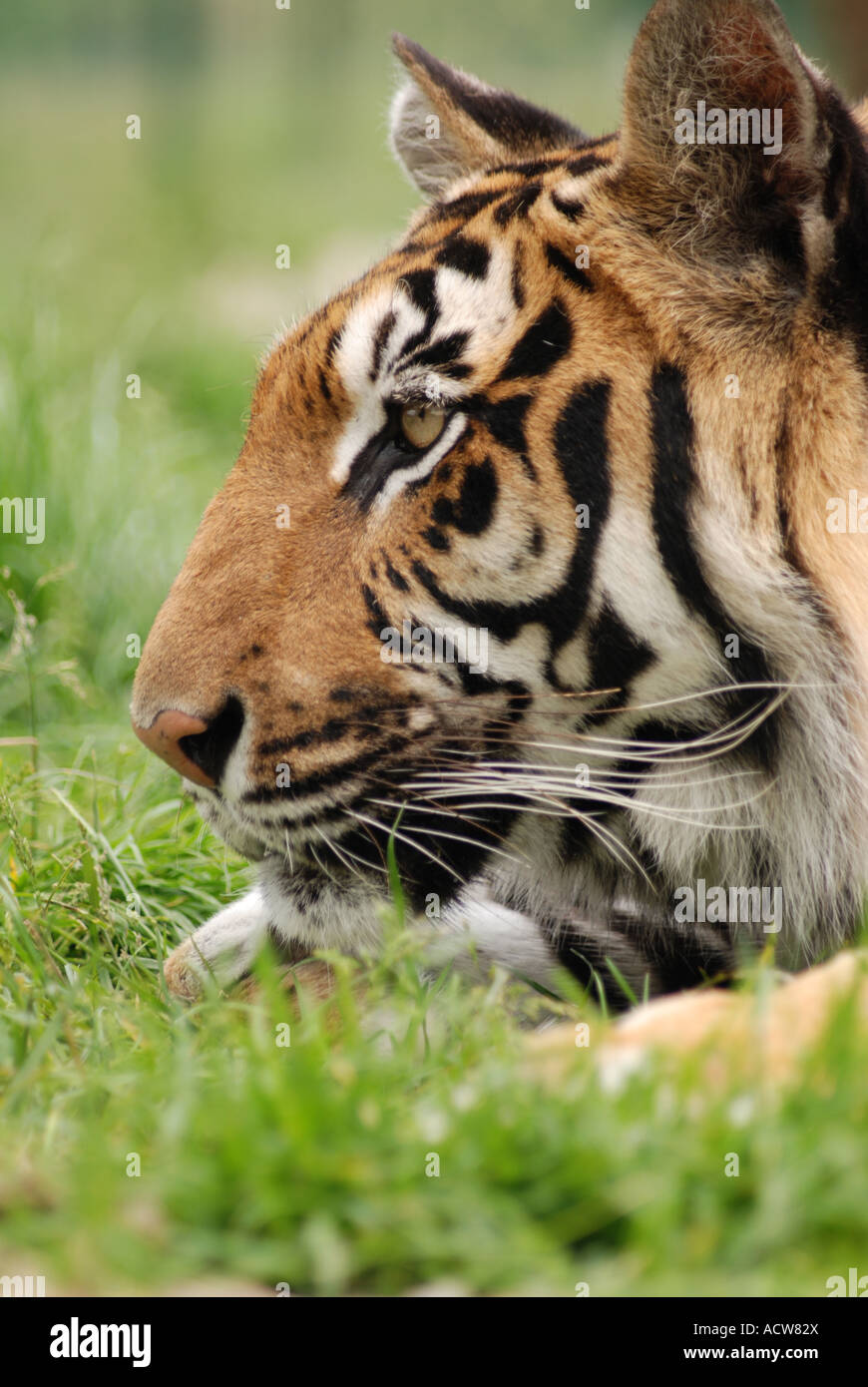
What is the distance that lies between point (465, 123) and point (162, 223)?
11781 millimetres

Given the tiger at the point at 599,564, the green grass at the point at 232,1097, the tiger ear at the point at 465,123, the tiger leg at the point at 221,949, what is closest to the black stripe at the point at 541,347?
the tiger at the point at 599,564

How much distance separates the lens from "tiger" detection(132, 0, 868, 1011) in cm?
247

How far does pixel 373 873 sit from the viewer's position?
2.67 meters

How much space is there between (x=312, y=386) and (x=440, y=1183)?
155 centimetres

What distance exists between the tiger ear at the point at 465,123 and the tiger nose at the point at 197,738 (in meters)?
1.45

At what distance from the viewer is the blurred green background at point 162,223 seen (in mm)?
4926

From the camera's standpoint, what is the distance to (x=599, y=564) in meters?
2.54

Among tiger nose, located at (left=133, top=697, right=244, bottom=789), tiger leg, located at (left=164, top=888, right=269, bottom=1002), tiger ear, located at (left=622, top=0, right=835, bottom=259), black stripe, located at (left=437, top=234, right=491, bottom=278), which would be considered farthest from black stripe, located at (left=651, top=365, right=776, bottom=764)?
tiger leg, located at (left=164, top=888, right=269, bottom=1002)

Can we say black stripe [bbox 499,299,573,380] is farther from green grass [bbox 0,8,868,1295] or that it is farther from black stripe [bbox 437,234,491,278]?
green grass [bbox 0,8,868,1295]

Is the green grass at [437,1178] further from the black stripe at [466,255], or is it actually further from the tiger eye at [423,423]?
the black stripe at [466,255]

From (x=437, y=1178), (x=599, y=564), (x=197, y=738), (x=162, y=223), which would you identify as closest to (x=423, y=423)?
(x=599, y=564)

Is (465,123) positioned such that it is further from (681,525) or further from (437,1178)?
(437,1178)

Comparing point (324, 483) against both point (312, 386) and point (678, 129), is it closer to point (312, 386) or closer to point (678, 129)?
point (312, 386)

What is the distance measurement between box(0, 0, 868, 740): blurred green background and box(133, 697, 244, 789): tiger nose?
0.74 metres
